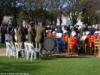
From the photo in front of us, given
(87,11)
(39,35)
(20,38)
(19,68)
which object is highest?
(87,11)

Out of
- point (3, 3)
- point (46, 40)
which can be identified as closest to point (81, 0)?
point (3, 3)

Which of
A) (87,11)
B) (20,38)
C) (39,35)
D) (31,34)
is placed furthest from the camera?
(87,11)

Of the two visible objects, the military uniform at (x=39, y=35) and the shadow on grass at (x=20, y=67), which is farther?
the military uniform at (x=39, y=35)

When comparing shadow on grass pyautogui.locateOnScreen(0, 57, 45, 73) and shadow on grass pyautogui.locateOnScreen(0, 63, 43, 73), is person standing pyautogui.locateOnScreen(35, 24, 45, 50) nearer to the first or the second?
shadow on grass pyautogui.locateOnScreen(0, 57, 45, 73)

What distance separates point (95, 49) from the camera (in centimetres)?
1838

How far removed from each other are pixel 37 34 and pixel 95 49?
456 cm

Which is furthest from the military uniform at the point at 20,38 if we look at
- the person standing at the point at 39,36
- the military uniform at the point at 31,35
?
the person standing at the point at 39,36

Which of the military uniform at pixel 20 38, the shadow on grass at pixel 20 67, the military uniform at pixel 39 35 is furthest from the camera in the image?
the military uniform at pixel 20 38

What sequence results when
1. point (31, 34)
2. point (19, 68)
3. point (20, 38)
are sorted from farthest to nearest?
point (20, 38)
point (31, 34)
point (19, 68)

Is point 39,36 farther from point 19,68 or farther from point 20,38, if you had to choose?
point 19,68

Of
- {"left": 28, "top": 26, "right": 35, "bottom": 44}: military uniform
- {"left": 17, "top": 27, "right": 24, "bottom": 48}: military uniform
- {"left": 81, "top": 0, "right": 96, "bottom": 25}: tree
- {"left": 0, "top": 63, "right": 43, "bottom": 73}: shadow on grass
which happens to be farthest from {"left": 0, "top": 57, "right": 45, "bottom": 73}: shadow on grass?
{"left": 81, "top": 0, "right": 96, "bottom": 25}: tree

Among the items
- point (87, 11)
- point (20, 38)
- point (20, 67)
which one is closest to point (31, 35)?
point (20, 38)

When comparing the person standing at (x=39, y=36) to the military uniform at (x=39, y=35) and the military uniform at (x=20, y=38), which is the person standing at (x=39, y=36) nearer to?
the military uniform at (x=39, y=35)

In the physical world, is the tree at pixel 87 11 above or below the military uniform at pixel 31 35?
above
